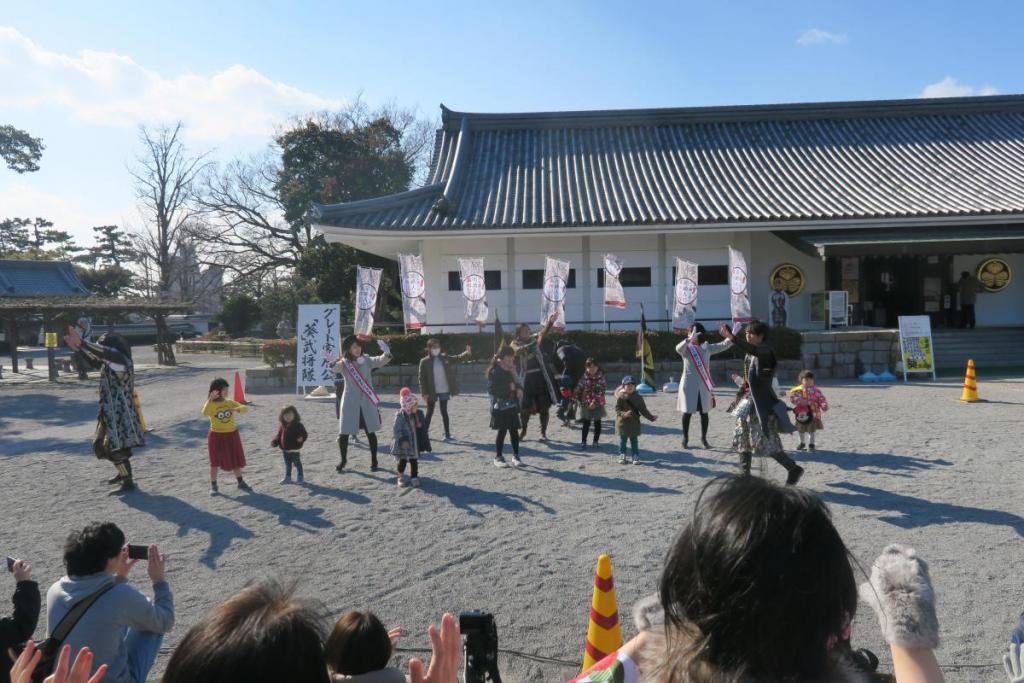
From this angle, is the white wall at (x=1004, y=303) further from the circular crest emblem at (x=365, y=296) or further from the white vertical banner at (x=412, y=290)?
the circular crest emblem at (x=365, y=296)

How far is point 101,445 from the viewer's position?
7.77m

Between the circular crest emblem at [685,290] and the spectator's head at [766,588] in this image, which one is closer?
the spectator's head at [766,588]

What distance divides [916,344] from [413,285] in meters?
10.8

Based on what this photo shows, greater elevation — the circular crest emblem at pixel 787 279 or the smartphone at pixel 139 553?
the circular crest emblem at pixel 787 279

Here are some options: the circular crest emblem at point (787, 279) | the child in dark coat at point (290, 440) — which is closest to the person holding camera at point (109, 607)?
the child in dark coat at point (290, 440)

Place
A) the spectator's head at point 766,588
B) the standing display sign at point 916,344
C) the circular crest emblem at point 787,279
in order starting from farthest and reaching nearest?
the circular crest emblem at point 787,279 → the standing display sign at point 916,344 → the spectator's head at point 766,588

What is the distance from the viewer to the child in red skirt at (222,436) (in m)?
7.68

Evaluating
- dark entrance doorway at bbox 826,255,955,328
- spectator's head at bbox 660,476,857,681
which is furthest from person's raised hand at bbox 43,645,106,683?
dark entrance doorway at bbox 826,255,955,328

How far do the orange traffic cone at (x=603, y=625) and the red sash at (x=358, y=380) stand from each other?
5.42 meters

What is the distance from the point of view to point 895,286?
2125 cm

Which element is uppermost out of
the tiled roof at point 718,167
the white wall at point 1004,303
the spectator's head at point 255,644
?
the tiled roof at point 718,167

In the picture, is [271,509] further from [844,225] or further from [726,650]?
[844,225]

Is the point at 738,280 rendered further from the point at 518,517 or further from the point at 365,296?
the point at 518,517

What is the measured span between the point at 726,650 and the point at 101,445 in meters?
8.04
